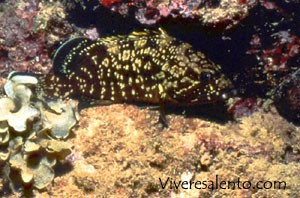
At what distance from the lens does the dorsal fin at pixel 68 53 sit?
477 centimetres

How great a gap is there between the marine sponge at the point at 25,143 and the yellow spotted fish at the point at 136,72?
0.97 meters

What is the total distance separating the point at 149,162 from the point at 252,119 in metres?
1.88

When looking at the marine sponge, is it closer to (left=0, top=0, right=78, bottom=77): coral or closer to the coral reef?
the coral reef

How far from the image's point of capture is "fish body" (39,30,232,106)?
443 centimetres

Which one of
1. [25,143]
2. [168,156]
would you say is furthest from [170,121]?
[25,143]

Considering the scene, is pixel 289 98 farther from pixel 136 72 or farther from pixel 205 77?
pixel 136 72

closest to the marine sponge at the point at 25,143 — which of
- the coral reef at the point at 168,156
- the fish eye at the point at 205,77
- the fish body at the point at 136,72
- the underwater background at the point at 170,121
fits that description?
the underwater background at the point at 170,121

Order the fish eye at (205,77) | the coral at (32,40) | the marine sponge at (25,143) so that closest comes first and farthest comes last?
the marine sponge at (25,143), the fish eye at (205,77), the coral at (32,40)

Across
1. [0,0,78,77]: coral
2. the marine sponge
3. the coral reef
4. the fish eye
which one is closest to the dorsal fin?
[0,0,78,77]: coral

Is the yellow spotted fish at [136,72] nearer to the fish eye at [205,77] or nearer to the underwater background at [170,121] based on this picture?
the fish eye at [205,77]

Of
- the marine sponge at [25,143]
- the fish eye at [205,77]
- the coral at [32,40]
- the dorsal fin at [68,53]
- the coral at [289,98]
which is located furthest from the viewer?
the coral at [32,40]

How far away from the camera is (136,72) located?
15.4 ft

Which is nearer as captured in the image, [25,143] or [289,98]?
[25,143]

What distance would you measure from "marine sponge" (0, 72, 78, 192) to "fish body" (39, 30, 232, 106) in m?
0.98
